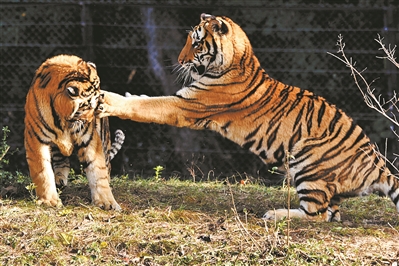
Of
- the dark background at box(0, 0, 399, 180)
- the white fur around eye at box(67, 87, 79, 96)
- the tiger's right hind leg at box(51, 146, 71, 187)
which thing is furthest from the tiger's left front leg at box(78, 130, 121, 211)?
the dark background at box(0, 0, 399, 180)

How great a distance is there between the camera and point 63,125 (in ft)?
19.0

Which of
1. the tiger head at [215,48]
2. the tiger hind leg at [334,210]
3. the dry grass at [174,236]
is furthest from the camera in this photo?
the tiger head at [215,48]

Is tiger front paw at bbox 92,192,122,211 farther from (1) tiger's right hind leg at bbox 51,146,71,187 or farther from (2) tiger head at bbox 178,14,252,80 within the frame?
(2) tiger head at bbox 178,14,252,80

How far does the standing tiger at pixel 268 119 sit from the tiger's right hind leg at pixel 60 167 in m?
0.99

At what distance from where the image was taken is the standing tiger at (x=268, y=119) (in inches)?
235

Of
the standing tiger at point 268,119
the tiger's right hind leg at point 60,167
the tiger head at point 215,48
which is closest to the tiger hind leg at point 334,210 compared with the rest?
the standing tiger at point 268,119

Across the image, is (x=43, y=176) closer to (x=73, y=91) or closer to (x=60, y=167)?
(x=73, y=91)

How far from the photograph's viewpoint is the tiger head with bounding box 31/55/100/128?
569cm

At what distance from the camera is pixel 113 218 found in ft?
18.1

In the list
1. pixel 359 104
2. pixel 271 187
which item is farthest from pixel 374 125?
pixel 271 187

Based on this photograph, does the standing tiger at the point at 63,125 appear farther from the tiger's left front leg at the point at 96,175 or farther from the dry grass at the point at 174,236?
the dry grass at the point at 174,236

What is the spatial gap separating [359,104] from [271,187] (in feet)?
5.01

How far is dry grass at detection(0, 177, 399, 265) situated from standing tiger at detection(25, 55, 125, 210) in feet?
0.60

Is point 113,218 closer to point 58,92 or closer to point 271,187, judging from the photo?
point 58,92
